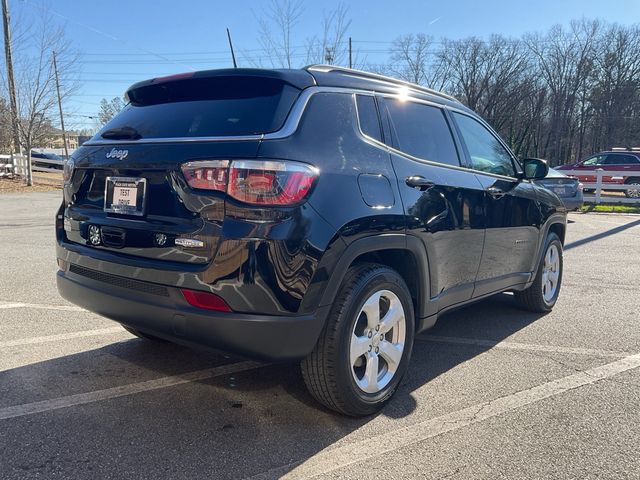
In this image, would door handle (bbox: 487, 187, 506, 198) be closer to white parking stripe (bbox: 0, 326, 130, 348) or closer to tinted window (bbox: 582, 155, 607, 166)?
white parking stripe (bbox: 0, 326, 130, 348)

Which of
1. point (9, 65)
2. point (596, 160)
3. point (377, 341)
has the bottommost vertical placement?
point (377, 341)

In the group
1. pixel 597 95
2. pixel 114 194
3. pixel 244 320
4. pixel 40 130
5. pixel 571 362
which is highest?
pixel 597 95

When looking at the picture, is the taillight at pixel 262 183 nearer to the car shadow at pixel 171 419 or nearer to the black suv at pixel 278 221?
the black suv at pixel 278 221

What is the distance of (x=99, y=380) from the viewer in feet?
10.9

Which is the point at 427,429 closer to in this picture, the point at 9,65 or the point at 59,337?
the point at 59,337

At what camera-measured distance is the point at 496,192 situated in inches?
160

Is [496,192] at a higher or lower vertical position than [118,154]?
lower

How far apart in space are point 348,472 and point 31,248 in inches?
286

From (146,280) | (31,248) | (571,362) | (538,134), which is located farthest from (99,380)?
(538,134)

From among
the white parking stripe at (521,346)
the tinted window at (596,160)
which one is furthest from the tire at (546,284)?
the tinted window at (596,160)

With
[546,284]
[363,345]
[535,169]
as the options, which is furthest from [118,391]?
[546,284]

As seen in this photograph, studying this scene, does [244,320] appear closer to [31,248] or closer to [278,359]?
A: [278,359]

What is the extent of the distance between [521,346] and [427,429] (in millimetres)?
1704

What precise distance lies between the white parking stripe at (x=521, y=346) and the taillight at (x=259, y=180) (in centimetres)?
231
